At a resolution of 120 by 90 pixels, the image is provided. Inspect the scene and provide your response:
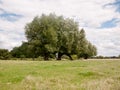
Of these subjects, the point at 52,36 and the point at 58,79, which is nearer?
the point at 58,79

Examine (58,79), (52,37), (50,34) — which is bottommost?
(58,79)

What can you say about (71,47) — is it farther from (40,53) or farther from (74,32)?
(40,53)

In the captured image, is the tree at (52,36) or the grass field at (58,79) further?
the tree at (52,36)

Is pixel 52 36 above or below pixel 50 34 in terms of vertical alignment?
below

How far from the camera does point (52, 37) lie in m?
71.3

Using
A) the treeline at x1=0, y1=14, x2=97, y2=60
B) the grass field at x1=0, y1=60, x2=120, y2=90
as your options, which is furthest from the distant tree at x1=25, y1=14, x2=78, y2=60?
the grass field at x1=0, y1=60, x2=120, y2=90

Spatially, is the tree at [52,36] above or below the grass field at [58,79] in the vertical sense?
above

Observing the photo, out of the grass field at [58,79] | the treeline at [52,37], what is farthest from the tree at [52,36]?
the grass field at [58,79]

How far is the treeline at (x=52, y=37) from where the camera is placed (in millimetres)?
71688

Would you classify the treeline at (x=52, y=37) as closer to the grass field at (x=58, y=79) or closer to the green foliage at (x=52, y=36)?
the green foliage at (x=52, y=36)

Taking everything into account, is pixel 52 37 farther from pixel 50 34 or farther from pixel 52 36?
pixel 50 34

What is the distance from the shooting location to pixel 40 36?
237ft

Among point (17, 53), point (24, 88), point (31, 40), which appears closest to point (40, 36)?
point (31, 40)

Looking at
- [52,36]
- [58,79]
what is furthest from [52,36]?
[58,79]
